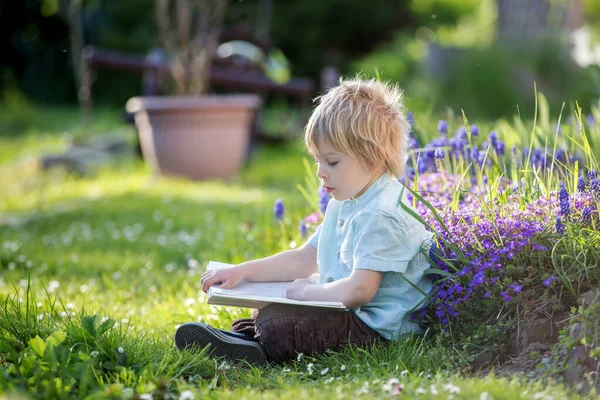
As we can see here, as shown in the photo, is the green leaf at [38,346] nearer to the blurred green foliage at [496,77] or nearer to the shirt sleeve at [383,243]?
the shirt sleeve at [383,243]

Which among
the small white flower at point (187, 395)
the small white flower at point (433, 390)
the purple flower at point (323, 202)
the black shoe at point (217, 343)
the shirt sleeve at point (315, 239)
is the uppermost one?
the shirt sleeve at point (315, 239)

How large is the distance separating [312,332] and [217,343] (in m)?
0.32

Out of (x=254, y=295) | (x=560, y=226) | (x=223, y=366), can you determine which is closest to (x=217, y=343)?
(x=223, y=366)

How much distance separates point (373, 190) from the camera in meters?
2.75

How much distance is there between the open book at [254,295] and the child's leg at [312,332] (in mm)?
95

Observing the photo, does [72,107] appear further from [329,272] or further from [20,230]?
[329,272]

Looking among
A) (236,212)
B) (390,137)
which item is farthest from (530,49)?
(390,137)

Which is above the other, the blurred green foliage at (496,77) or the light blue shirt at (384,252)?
the light blue shirt at (384,252)

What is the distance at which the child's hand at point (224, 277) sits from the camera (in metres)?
2.86

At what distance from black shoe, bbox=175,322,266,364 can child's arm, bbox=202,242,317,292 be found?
0.20m

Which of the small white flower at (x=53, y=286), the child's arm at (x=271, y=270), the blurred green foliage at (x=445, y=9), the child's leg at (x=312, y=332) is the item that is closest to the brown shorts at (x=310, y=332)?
the child's leg at (x=312, y=332)

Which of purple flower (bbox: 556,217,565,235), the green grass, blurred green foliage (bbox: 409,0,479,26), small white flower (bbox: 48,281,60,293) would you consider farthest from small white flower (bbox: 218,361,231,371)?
blurred green foliage (bbox: 409,0,479,26)

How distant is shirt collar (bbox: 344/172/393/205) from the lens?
9.01 feet

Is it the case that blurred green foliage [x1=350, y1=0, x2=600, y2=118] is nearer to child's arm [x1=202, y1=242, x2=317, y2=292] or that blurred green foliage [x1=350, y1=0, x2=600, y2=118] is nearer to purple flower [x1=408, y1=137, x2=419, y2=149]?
purple flower [x1=408, y1=137, x2=419, y2=149]
